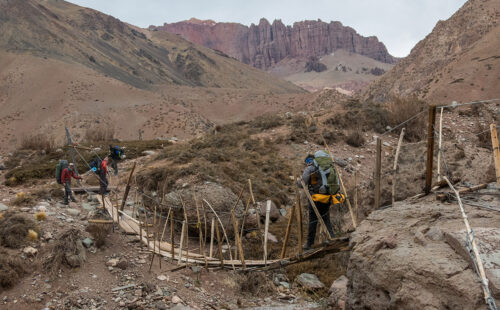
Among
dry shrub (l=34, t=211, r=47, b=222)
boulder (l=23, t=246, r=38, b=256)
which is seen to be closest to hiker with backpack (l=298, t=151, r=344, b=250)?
boulder (l=23, t=246, r=38, b=256)

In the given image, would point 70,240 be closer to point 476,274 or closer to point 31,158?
point 476,274

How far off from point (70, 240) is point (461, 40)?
50743 millimetres

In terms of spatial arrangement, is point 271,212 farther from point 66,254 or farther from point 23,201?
point 23,201

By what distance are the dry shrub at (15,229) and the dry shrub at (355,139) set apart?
11862mm

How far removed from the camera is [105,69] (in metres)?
56.1

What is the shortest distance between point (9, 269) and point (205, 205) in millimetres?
4260

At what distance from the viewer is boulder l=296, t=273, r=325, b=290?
666 cm

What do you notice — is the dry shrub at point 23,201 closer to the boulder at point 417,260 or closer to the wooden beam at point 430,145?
the boulder at point 417,260

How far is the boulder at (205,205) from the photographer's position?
868 cm

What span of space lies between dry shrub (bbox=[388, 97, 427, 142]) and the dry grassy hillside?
13.7 meters

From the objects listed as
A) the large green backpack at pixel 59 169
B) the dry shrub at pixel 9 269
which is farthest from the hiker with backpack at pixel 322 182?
the large green backpack at pixel 59 169

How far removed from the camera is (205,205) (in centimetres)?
884

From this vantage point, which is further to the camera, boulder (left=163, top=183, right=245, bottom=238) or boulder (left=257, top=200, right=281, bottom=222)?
boulder (left=257, top=200, right=281, bottom=222)

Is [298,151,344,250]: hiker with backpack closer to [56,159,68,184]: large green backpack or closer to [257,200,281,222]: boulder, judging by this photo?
[257,200,281,222]: boulder
